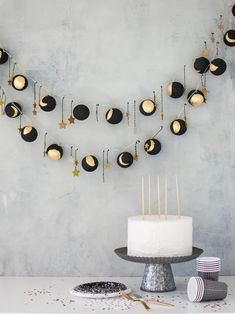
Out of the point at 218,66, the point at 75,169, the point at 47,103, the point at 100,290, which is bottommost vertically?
the point at 100,290

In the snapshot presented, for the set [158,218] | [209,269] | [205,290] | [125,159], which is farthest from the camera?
[125,159]

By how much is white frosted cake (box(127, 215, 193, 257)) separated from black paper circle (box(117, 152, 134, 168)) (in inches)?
12.0

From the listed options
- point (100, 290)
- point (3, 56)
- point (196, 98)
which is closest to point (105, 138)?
point (196, 98)

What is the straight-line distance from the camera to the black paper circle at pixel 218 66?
1.94 meters

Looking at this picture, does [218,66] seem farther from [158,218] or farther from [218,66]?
[158,218]

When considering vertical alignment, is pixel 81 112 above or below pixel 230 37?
below

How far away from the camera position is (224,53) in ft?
6.61

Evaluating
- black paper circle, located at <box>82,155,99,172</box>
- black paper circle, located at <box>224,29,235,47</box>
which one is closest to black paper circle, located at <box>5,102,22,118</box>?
black paper circle, located at <box>82,155,99,172</box>

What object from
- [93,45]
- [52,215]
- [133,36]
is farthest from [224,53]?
[52,215]

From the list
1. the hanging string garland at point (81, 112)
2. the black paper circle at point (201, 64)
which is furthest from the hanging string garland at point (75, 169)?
the black paper circle at point (201, 64)

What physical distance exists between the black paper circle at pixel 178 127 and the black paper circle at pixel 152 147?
0.23 feet

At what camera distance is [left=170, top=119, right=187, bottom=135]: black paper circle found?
1.96 meters

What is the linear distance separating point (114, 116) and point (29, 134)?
297 mm

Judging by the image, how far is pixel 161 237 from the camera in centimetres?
168
